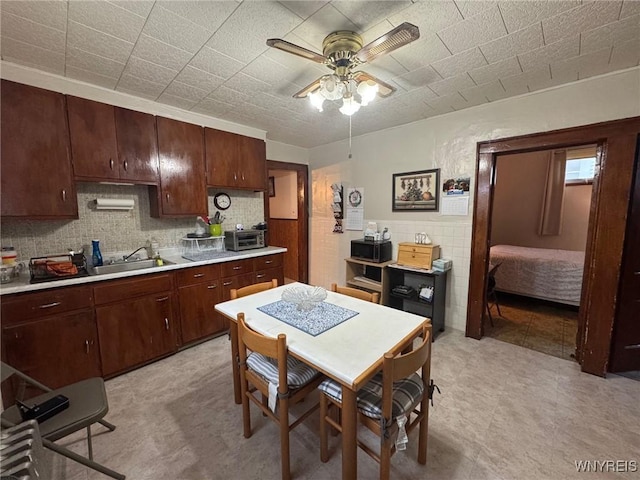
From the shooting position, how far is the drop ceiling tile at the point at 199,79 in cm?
197

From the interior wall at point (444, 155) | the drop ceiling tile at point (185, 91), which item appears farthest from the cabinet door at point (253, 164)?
the interior wall at point (444, 155)

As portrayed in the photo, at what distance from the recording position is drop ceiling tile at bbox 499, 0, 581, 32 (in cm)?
133

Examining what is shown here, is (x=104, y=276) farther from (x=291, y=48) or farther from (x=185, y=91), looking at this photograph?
(x=291, y=48)

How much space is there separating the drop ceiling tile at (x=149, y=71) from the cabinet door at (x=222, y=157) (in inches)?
30.6

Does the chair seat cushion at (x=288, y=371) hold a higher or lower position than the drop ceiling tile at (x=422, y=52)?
lower

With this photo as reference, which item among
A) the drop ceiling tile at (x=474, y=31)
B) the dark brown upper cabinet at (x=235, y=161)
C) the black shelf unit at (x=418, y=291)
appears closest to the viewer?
the drop ceiling tile at (x=474, y=31)

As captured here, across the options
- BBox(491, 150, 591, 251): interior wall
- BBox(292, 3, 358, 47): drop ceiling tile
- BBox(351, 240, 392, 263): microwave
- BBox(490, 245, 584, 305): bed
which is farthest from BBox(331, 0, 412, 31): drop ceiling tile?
BBox(491, 150, 591, 251): interior wall

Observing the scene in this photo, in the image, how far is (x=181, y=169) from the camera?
2.72 meters

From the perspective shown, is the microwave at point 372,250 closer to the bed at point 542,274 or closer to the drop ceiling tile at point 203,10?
the bed at point 542,274

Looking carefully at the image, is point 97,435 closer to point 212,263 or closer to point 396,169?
point 212,263

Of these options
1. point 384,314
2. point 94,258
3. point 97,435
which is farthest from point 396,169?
point 97,435

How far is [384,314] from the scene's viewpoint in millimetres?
1624

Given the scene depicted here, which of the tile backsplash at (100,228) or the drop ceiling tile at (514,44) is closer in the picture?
the drop ceiling tile at (514,44)

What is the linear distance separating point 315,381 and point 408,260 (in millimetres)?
1941
